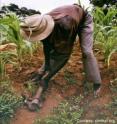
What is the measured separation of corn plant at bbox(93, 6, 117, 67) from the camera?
6000 millimetres

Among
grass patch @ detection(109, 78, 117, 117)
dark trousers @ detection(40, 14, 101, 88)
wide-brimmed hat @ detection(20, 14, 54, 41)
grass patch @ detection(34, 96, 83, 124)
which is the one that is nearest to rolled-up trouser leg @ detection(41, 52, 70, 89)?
dark trousers @ detection(40, 14, 101, 88)

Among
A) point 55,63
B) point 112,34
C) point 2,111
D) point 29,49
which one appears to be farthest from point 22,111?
point 112,34

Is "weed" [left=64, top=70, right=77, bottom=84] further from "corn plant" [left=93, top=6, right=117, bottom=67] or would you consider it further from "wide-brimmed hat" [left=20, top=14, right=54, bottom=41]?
"wide-brimmed hat" [left=20, top=14, right=54, bottom=41]

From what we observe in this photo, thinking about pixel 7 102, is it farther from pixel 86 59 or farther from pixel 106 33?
pixel 106 33

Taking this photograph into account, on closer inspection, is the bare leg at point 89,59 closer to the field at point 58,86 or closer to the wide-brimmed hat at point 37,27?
the field at point 58,86

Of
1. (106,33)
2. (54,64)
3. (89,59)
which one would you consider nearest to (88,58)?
(89,59)

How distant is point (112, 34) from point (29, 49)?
1024 millimetres

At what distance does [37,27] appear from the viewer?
16.5 feet

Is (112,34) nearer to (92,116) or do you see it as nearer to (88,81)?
(88,81)

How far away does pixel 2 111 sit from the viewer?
5.13 meters

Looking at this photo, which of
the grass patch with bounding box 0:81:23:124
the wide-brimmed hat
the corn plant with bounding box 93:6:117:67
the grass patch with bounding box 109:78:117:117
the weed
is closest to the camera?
the wide-brimmed hat

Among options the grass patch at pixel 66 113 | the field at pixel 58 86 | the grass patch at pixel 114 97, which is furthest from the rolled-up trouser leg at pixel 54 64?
the grass patch at pixel 114 97

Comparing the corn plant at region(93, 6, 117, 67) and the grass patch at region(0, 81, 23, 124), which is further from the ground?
the corn plant at region(93, 6, 117, 67)

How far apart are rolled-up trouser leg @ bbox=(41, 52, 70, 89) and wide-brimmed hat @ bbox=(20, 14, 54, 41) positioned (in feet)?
1.40
